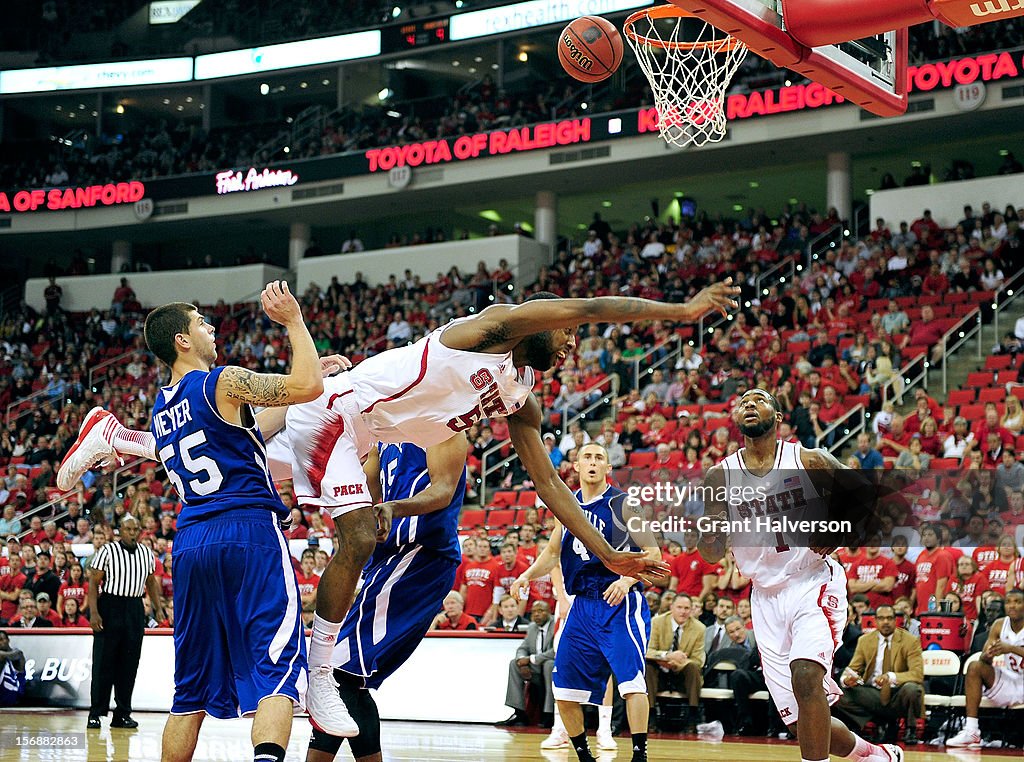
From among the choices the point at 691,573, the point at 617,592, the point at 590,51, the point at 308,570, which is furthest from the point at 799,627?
the point at 308,570

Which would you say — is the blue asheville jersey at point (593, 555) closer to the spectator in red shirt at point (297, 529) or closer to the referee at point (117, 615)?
the referee at point (117, 615)

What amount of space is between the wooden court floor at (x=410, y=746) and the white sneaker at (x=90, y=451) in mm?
2919

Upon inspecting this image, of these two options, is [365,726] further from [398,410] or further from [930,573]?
[930,573]

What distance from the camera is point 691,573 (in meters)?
12.4

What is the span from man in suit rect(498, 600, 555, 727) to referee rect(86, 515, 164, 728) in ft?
11.6

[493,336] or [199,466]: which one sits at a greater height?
[493,336]

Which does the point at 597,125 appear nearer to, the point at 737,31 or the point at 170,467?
the point at 737,31

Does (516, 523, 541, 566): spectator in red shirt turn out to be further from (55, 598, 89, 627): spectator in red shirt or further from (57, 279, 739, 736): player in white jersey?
(57, 279, 739, 736): player in white jersey

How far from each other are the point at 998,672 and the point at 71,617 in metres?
10.7

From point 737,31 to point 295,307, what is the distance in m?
3.64

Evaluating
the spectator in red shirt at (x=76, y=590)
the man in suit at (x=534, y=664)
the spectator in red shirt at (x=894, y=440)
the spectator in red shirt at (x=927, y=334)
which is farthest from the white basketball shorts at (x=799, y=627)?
the spectator in red shirt at (x=927, y=334)

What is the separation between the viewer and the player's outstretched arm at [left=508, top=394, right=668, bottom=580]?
564 cm

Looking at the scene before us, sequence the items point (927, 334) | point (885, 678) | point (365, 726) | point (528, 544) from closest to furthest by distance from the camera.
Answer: point (365, 726)
point (885, 678)
point (528, 544)
point (927, 334)

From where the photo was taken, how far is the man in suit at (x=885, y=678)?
10.0 meters
